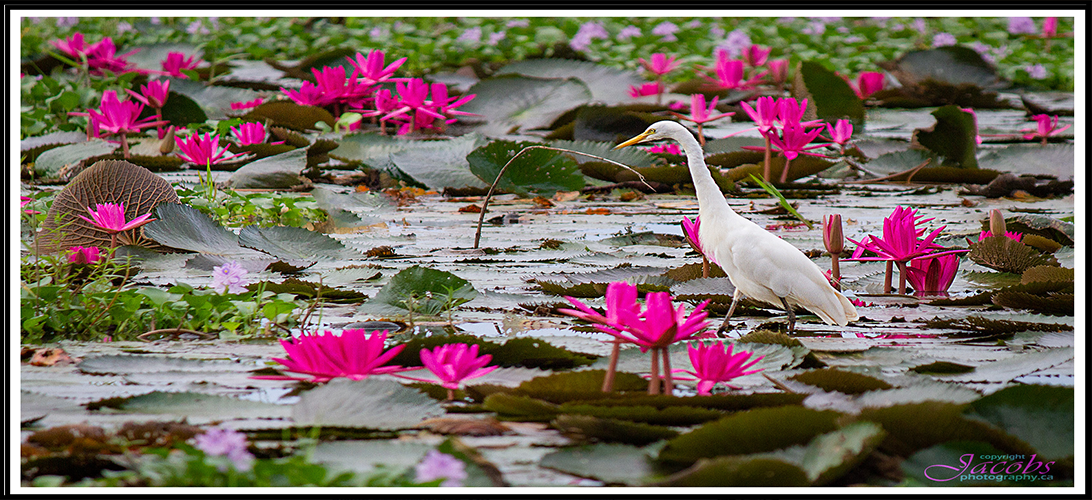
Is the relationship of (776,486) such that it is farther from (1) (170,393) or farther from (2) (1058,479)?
(1) (170,393)

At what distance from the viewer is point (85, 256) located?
2113 millimetres

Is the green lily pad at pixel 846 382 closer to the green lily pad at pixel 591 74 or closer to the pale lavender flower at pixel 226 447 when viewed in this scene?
the pale lavender flower at pixel 226 447

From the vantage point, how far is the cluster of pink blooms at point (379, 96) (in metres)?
4.33

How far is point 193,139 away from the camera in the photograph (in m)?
3.40

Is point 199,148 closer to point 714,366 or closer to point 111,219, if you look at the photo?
point 111,219

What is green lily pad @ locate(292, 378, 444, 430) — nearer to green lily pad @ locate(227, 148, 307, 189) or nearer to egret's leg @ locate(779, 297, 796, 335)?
Answer: egret's leg @ locate(779, 297, 796, 335)

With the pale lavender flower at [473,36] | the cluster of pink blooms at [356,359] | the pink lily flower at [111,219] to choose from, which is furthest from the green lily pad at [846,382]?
the pale lavender flower at [473,36]

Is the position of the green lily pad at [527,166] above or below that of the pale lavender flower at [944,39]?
below

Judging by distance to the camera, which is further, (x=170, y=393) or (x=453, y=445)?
(x=170, y=393)

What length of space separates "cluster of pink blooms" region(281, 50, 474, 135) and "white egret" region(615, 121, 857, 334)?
244 cm

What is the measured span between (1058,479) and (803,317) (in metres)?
0.82

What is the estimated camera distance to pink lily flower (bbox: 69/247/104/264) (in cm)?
210

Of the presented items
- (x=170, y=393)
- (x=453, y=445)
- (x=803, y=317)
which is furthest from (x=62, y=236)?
(x=803, y=317)

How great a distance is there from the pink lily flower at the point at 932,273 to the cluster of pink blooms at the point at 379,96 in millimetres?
2598
